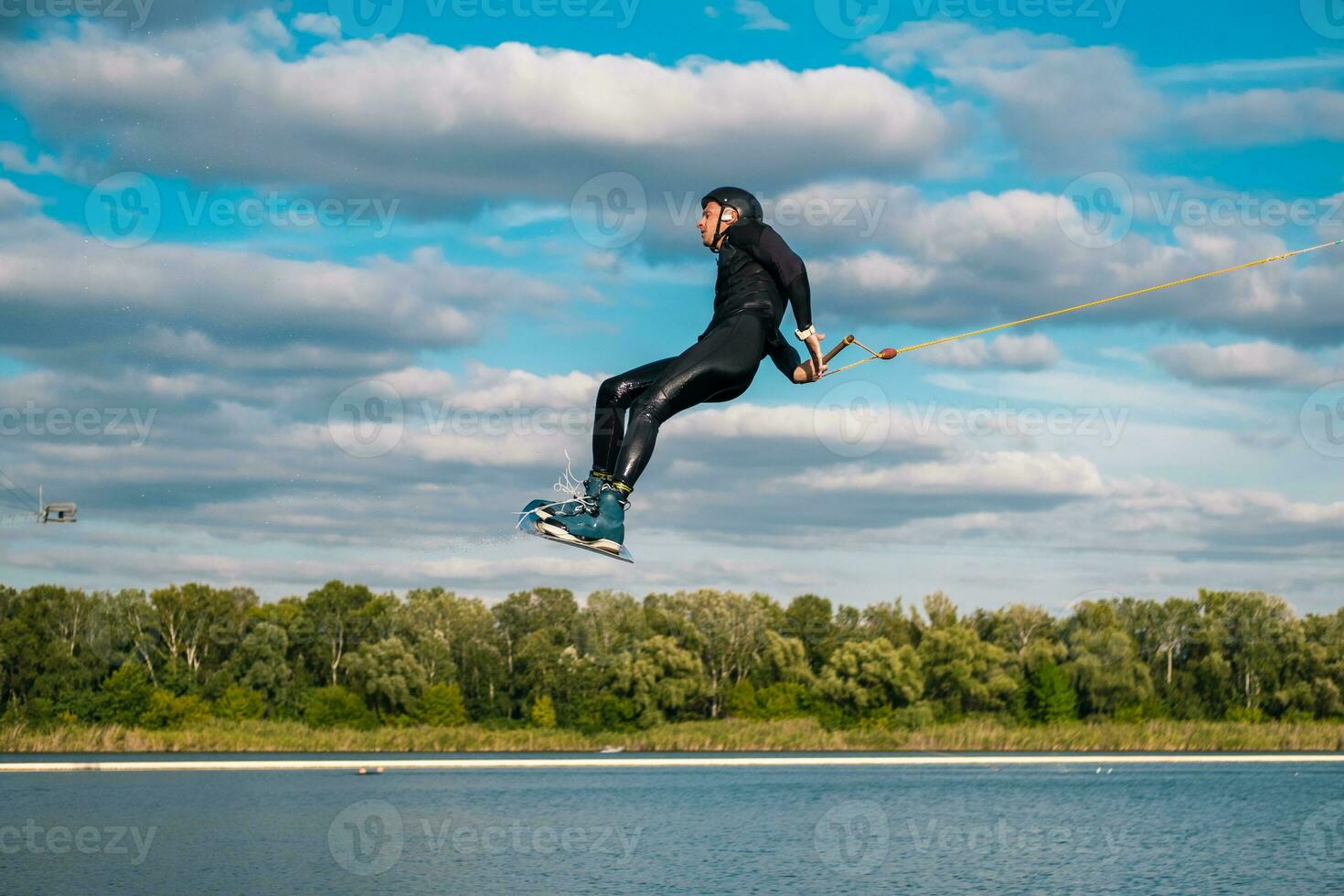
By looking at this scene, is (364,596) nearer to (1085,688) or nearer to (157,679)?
(157,679)

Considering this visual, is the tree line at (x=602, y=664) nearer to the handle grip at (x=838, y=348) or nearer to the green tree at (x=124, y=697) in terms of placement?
the green tree at (x=124, y=697)

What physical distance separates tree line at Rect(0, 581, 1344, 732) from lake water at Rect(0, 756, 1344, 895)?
6.35 m

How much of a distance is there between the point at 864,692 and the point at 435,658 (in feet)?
116

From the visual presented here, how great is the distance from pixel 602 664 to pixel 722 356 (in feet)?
343

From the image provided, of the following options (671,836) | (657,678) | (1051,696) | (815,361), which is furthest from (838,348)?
(1051,696)

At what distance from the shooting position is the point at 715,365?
11398 millimetres

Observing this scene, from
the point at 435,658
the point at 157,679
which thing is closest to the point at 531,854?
the point at 435,658

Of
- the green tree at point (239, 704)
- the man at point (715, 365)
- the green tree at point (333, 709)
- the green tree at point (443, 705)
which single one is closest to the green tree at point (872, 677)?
the green tree at point (443, 705)

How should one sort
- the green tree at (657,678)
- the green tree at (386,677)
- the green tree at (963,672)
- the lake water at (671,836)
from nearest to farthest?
the lake water at (671,836)
the green tree at (657,678)
the green tree at (386,677)
the green tree at (963,672)

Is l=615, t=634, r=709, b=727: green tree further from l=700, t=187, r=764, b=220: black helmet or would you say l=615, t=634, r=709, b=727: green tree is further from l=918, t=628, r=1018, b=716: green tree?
l=700, t=187, r=764, b=220: black helmet

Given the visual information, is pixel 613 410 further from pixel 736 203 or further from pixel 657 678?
pixel 657 678

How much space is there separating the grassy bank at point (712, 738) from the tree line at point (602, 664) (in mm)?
1180

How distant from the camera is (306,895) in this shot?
2339 inches

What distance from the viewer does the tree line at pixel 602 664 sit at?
111 m
